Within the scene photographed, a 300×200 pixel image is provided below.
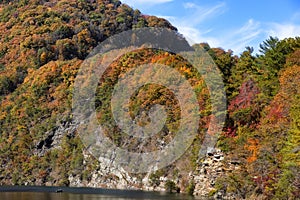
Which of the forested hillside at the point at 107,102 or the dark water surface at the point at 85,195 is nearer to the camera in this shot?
the forested hillside at the point at 107,102

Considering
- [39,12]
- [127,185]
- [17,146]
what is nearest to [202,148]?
[127,185]

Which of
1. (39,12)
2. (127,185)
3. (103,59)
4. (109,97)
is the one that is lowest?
(127,185)

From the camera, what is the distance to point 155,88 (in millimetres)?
101062

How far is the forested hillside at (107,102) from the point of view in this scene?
51.2 m

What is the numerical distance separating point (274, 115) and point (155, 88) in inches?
1880

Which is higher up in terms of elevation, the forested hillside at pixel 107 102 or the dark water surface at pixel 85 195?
the forested hillside at pixel 107 102

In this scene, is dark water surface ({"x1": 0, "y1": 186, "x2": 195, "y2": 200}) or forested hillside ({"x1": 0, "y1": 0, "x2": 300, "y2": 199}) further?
dark water surface ({"x1": 0, "y1": 186, "x2": 195, "y2": 200})

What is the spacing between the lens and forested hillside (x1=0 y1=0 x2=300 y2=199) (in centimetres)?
5119

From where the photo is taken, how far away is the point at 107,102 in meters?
112

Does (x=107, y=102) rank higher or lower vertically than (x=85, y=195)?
higher

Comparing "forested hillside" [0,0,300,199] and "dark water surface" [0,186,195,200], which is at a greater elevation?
"forested hillside" [0,0,300,199]

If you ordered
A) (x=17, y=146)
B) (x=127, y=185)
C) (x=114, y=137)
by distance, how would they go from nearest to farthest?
(x=127, y=185) < (x=114, y=137) < (x=17, y=146)

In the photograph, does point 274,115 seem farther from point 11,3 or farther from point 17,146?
point 11,3

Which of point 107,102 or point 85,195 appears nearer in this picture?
point 85,195
